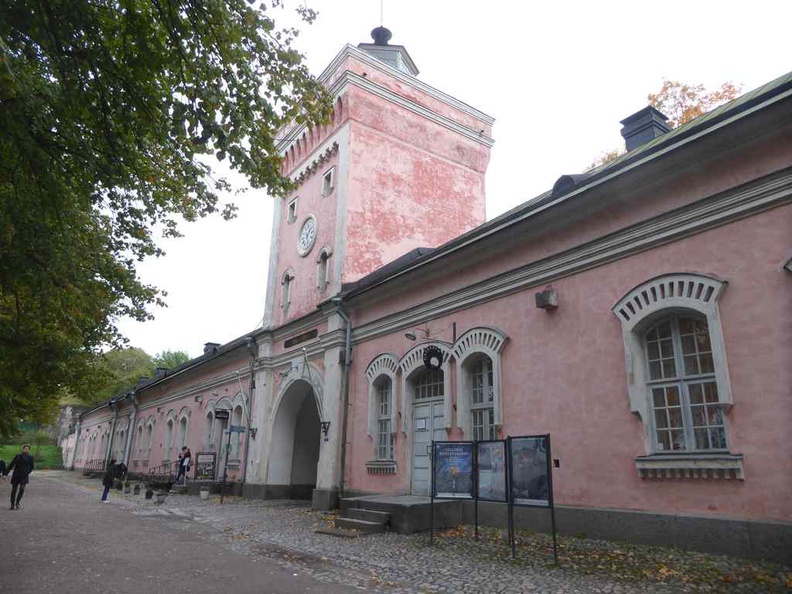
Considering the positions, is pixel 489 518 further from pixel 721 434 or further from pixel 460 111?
pixel 460 111

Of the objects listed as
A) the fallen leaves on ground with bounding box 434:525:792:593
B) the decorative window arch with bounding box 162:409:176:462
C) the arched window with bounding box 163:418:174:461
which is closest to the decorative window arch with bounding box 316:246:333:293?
the fallen leaves on ground with bounding box 434:525:792:593

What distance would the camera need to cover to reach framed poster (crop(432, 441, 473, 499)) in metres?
9.05

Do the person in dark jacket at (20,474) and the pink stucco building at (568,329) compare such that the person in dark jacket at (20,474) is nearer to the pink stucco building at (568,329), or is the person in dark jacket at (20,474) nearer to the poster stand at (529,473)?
the pink stucco building at (568,329)

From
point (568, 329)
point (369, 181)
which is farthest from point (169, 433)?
point (568, 329)

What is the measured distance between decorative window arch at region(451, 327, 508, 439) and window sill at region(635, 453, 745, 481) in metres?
3.25

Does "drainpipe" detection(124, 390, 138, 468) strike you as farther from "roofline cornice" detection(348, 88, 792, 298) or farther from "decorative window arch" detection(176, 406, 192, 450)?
"roofline cornice" detection(348, 88, 792, 298)

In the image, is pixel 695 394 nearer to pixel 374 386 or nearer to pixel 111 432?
pixel 374 386

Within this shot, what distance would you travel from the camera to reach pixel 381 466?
13.5 m

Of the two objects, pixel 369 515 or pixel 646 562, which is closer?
pixel 646 562

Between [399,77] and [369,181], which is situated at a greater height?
[399,77]

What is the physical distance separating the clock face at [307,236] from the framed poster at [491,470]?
12.3 meters

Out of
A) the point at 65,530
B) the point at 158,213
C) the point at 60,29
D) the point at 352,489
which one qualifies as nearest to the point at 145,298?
the point at 158,213

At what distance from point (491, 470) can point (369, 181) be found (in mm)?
12138

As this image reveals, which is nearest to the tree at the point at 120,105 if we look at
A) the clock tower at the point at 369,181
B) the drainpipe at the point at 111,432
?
the clock tower at the point at 369,181
